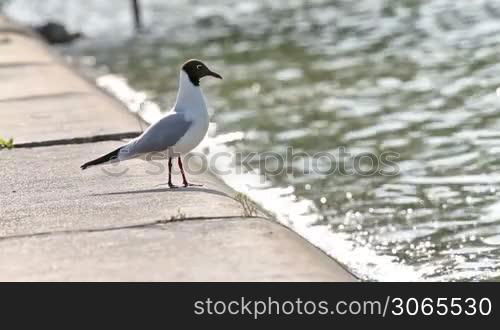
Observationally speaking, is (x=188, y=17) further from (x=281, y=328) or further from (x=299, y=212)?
(x=281, y=328)

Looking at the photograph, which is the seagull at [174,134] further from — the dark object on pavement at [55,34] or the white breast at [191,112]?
the dark object on pavement at [55,34]

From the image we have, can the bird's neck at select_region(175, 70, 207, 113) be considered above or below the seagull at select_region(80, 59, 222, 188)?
above

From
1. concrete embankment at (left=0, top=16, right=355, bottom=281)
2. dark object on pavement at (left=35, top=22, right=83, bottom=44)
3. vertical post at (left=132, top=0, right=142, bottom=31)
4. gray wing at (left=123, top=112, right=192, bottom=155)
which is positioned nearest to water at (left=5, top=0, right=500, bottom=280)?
vertical post at (left=132, top=0, right=142, bottom=31)

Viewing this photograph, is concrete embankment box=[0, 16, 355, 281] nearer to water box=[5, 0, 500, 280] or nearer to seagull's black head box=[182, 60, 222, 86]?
seagull's black head box=[182, 60, 222, 86]

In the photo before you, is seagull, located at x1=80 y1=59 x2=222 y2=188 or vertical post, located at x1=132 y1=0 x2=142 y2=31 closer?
seagull, located at x1=80 y1=59 x2=222 y2=188

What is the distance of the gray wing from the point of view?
7.36 metres

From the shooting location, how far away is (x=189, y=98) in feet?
24.6

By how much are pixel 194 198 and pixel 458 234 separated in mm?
1816

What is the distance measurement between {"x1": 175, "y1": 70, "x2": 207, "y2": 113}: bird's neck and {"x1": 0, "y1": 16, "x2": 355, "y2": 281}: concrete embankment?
0.50 meters

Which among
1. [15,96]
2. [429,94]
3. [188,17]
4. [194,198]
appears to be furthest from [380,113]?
[188,17]

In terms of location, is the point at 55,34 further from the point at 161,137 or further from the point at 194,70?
the point at 161,137

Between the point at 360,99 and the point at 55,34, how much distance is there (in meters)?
7.30

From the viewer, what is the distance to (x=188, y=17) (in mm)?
18750

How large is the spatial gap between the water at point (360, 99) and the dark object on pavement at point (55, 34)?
1.15ft
